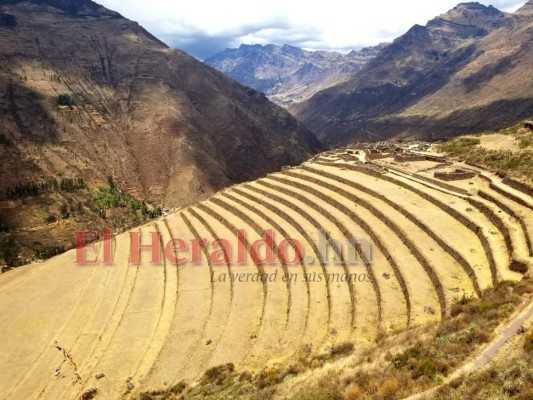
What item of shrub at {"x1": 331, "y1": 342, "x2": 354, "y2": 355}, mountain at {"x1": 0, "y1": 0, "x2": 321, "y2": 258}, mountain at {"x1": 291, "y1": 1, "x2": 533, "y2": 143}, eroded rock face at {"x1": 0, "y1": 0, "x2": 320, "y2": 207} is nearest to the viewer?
shrub at {"x1": 331, "y1": 342, "x2": 354, "y2": 355}

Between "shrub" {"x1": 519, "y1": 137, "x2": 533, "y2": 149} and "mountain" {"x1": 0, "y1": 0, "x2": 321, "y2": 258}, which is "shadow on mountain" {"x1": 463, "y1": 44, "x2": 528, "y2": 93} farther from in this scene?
"shrub" {"x1": 519, "y1": 137, "x2": 533, "y2": 149}

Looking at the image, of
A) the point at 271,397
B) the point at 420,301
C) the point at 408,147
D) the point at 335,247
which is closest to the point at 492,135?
the point at 408,147

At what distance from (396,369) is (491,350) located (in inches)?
102

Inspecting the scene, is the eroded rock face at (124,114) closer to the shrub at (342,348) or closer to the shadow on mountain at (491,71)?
the shrub at (342,348)

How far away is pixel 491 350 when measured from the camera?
11719 mm

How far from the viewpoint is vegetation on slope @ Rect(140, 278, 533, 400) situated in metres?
11.2

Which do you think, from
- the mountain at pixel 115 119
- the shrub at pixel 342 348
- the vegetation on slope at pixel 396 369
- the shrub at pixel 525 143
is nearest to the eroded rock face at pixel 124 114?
the mountain at pixel 115 119

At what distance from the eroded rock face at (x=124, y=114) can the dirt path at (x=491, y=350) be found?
60487 mm

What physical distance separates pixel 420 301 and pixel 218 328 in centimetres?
1022

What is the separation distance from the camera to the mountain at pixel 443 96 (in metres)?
115

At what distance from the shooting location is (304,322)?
67.8 feet

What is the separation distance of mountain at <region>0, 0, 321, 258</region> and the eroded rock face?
24cm

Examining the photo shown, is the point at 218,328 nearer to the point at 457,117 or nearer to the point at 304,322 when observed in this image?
the point at 304,322

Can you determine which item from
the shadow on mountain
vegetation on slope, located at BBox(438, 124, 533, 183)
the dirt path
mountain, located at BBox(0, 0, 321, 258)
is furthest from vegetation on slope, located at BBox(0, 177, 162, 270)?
the shadow on mountain
